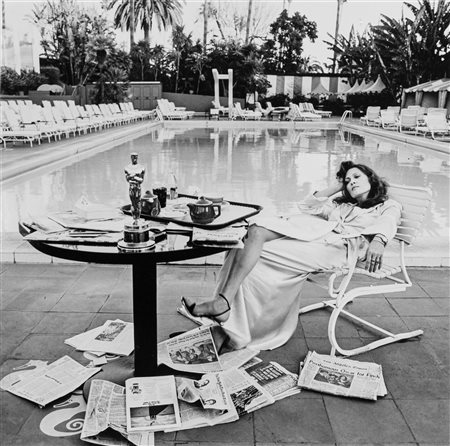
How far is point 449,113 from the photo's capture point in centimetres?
2198

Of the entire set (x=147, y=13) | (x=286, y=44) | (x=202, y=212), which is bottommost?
(x=202, y=212)

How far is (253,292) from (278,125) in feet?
60.4

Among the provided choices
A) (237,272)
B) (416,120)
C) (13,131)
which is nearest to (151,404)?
(237,272)

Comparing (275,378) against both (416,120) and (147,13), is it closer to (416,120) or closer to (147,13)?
(416,120)

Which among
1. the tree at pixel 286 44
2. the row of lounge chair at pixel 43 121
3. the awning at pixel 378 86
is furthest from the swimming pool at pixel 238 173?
the tree at pixel 286 44

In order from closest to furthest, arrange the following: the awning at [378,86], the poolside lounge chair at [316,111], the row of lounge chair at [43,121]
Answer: the row of lounge chair at [43,121] → the poolside lounge chair at [316,111] → the awning at [378,86]

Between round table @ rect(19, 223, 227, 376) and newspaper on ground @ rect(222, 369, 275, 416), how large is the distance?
0.98 ft

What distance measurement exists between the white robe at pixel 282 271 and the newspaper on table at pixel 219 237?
281mm

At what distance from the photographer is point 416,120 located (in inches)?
634

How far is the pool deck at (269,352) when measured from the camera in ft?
5.94

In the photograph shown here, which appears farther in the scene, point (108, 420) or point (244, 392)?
point (244, 392)

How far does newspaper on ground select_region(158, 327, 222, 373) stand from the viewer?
7.31 ft

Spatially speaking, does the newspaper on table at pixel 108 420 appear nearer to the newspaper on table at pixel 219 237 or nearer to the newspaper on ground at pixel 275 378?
the newspaper on ground at pixel 275 378

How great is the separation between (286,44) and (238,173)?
2687cm
